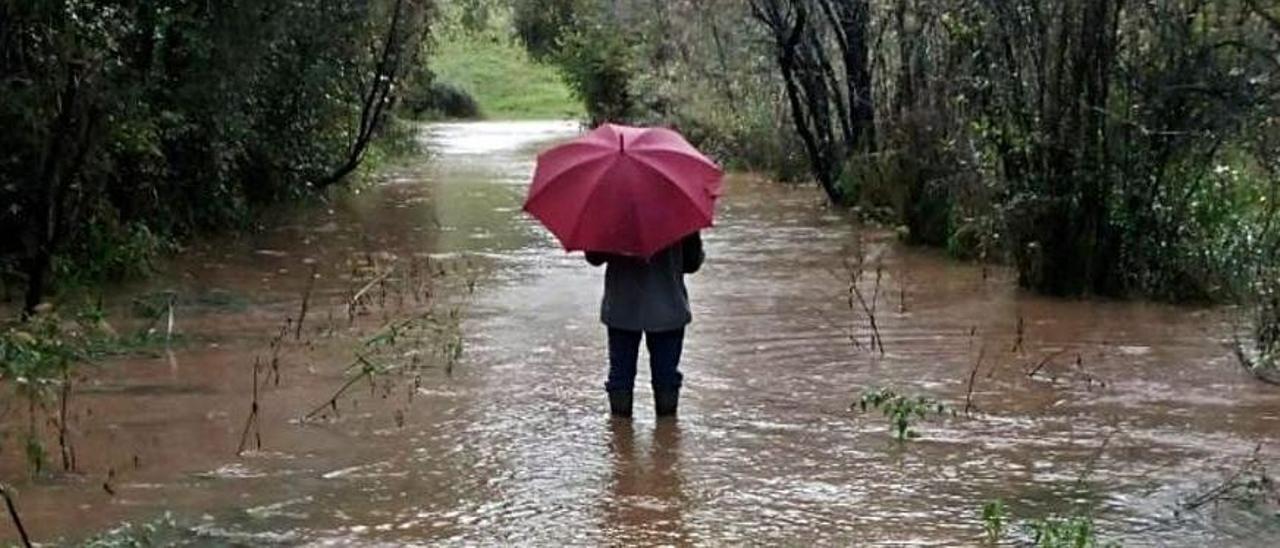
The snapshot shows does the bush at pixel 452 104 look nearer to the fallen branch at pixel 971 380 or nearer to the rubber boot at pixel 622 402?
the fallen branch at pixel 971 380

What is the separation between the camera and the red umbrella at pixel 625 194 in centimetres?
897

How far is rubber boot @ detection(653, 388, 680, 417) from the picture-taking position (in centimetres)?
951

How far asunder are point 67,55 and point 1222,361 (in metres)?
8.03

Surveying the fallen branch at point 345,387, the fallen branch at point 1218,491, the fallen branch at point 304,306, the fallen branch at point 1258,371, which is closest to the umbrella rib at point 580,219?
the fallen branch at point 345,387

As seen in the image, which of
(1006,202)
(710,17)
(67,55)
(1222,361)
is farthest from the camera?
(710,17)

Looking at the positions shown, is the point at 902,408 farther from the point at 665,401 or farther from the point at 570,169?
the point at 570,169

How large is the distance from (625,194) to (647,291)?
0.61m

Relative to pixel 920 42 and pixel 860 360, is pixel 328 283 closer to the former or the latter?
pixel 860 360

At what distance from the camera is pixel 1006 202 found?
14.6m

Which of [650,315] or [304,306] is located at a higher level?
[650,315]

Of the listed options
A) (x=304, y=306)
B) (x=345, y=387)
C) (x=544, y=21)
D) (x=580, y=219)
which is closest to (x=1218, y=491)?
(x=580, y=219)

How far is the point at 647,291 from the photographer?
933cm

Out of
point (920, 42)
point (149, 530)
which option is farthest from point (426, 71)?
point (149, 530)

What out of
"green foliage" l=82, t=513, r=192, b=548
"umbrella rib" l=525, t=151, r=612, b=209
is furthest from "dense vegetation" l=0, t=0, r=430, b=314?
"green foliage" l=82, t=513, r=192, b=548
